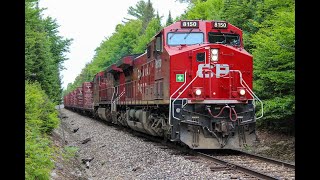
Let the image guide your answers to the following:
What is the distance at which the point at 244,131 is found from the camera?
36.2 feet

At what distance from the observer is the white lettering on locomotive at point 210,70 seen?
11.2m

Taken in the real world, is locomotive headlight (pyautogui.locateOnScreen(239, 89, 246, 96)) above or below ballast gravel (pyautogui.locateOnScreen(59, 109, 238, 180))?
above

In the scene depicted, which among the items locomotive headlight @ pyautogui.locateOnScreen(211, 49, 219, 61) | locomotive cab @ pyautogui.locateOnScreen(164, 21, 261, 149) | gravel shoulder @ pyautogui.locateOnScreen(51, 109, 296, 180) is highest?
locomotive headlight @ pyautogui.locateOnScreen(211, 49, 219, 61)

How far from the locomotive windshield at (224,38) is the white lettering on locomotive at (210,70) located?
1006 mm

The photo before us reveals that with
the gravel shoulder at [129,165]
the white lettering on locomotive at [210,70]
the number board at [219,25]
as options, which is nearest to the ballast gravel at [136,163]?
the gravel shoulder at [129,165]

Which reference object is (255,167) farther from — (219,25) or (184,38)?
(219,25)

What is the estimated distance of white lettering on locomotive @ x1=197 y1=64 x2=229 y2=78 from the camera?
36.6 feet

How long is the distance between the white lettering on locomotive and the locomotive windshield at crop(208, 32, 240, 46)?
3.30ft

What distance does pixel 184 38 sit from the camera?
1177cm

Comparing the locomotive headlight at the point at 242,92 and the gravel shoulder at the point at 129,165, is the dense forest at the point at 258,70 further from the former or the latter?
the gravel shoulder at the point at 129,165

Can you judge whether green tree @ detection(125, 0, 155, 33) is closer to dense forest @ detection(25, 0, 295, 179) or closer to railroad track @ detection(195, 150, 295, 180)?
dense forest @ detection(25, 0, 295, 179)

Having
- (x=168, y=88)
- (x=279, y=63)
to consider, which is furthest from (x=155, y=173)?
(x=279, y=63)

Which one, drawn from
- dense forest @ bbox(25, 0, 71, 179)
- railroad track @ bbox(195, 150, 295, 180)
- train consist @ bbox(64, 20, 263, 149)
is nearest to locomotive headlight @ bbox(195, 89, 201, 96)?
train consist @ bbox(64, 20, 263, 149)
